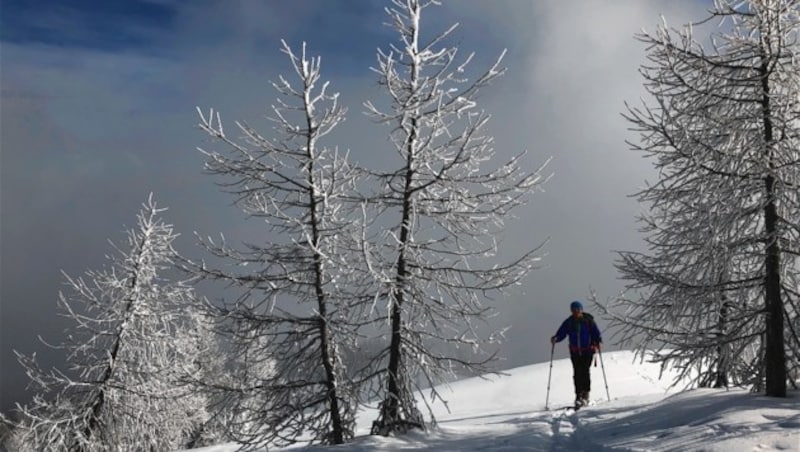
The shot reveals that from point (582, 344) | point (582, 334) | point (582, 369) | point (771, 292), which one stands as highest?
point (771, 292)

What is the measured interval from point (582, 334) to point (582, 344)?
0.22 meters

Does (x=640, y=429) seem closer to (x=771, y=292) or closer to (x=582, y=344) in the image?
(x=771, y=292)

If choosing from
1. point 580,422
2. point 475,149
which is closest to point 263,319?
point 475,149

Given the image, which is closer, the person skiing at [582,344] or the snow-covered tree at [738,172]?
the snow-covered tree at [738,172]

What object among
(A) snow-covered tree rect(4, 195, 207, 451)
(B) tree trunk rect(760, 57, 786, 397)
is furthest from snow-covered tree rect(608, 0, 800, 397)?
(A) snow-covered tree rect(4, 195, 207, 451)

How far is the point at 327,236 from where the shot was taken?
445 inches

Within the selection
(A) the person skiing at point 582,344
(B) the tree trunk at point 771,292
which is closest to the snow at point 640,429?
(B) the tree trunk at point 771,292

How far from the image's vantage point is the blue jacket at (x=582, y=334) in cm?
1483

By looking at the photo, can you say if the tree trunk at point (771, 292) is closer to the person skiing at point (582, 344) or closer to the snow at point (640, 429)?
the snow at point (640, 429)

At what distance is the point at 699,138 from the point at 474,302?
432 cm

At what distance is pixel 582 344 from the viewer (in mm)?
14836

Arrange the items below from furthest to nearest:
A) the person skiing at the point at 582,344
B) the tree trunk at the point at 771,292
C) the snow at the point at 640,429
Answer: the person skiing at the point at 582,344 → the tree trunk at the point at 771,292 → the snow at the point at 640,429

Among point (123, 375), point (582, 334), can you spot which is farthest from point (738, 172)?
point (123, 375)

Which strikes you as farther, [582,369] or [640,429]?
[582,369]
